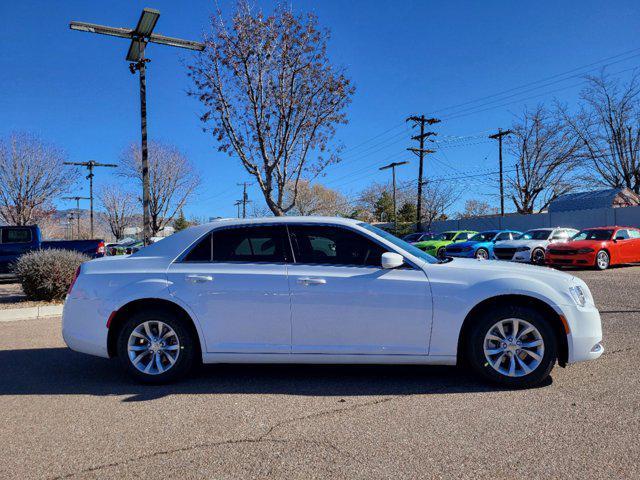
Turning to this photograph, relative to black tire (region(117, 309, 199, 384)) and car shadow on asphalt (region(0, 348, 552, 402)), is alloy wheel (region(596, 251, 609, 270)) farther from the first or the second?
black tire (region(117, 309, 199, 384))

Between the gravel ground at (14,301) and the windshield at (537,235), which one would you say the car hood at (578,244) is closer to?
the windshield at (537,235)

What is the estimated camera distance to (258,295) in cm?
423

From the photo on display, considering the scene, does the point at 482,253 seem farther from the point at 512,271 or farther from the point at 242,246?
the point at 242,246

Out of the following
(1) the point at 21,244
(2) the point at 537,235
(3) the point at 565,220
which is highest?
(3) the point at 565,220

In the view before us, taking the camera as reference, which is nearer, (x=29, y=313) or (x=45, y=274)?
(x=29, y=313)

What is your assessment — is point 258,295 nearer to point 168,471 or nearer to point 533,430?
point 168,471

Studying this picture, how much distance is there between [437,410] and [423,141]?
115 ft

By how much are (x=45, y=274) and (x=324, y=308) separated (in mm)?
7744

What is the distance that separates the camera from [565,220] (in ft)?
102

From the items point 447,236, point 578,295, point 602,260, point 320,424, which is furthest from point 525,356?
point 447,236

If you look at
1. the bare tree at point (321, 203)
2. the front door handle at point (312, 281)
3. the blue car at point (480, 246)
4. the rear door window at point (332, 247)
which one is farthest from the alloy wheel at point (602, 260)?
the bare tree at point (321, 203)

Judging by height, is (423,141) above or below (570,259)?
above

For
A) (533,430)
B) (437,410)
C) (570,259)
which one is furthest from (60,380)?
(570,259)

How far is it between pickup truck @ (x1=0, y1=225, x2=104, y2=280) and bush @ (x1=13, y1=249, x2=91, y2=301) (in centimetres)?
313
